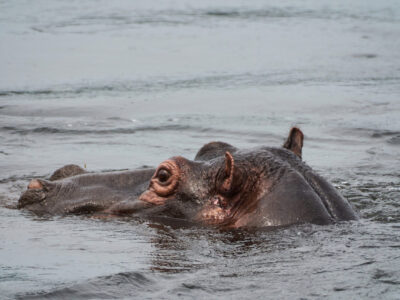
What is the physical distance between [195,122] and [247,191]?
7022 mm

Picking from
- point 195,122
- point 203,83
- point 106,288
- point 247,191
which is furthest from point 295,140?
point 203,83

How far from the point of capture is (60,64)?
62.5 ft

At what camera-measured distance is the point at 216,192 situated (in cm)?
684

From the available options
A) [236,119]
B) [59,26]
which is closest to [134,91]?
[236,119]

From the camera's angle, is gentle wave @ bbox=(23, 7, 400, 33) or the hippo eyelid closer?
the hippo eyelid

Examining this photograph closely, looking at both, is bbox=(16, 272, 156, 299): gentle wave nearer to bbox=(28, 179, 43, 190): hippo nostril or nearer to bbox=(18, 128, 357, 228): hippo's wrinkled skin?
bbox=(18, 128, 357, 228): hippo's wrinkled skin

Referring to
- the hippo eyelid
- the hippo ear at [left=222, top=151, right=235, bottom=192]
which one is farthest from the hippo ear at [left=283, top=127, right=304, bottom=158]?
the hippo eyelid

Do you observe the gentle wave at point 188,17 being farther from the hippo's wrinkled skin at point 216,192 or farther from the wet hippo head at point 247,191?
the wet hippo head at point 247,191

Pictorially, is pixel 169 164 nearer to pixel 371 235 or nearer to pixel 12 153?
pixel 371 235

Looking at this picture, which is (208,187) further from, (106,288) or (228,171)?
(106,288)

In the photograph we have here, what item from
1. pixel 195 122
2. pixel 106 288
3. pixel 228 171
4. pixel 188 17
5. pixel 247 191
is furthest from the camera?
pixel 188 17

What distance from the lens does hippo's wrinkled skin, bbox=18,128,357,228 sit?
662cm

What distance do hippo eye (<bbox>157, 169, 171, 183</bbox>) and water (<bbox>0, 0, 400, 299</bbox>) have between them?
1.34 feet

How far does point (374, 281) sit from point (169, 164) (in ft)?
6.31
